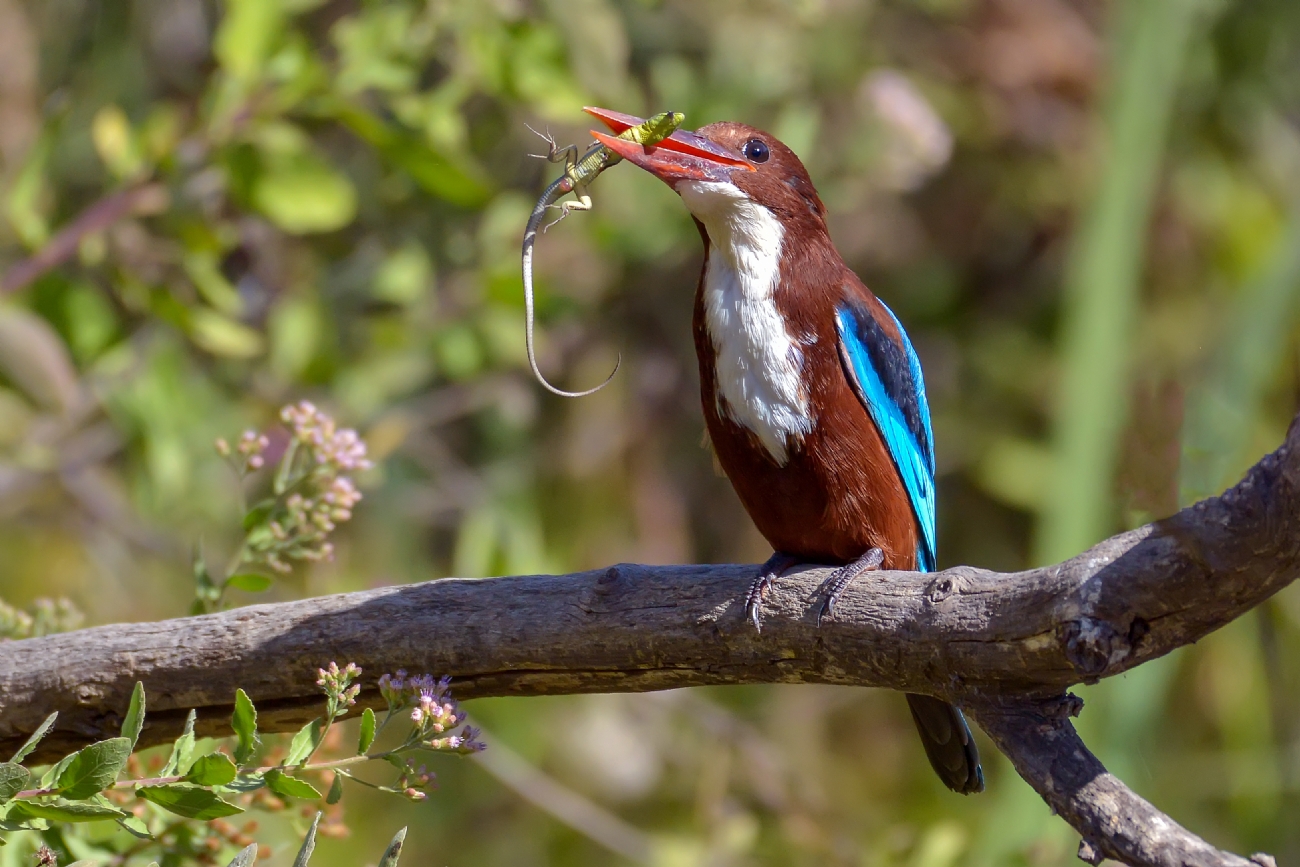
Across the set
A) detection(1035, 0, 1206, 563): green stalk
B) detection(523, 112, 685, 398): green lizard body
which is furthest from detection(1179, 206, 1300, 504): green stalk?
detection(523, 112, 685, 398): green lizard body

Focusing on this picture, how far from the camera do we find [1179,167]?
17.7ft

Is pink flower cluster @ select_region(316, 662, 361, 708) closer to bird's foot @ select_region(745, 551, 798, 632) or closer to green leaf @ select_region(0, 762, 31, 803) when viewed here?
green leaf @ select_region(0, 762, 31, 803)

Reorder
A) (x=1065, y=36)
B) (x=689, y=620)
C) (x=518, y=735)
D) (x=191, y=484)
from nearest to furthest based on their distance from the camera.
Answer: (x=689, y=620) < (x=191, y=484) < (x=518, y=735) < (x=1065, y=36)

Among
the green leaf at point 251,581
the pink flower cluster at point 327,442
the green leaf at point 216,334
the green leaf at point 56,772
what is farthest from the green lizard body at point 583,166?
the green leaf at point 216,334

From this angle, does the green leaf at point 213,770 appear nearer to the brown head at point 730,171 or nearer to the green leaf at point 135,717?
the green leaf at point 135,717

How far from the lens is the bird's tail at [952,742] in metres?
2.51

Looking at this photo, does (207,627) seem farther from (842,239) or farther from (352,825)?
(842,239)

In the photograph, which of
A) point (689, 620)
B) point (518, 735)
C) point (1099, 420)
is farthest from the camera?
point (518, 735)

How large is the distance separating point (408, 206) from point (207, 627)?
88.8 inches

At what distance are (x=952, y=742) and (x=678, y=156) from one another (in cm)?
114

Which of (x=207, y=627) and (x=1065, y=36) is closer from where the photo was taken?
(x=207, y=627)

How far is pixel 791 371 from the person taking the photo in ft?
7.97

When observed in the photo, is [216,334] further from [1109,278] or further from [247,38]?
[1109,278]

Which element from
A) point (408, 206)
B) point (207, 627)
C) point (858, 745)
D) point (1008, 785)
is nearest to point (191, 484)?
point (408, 206)
